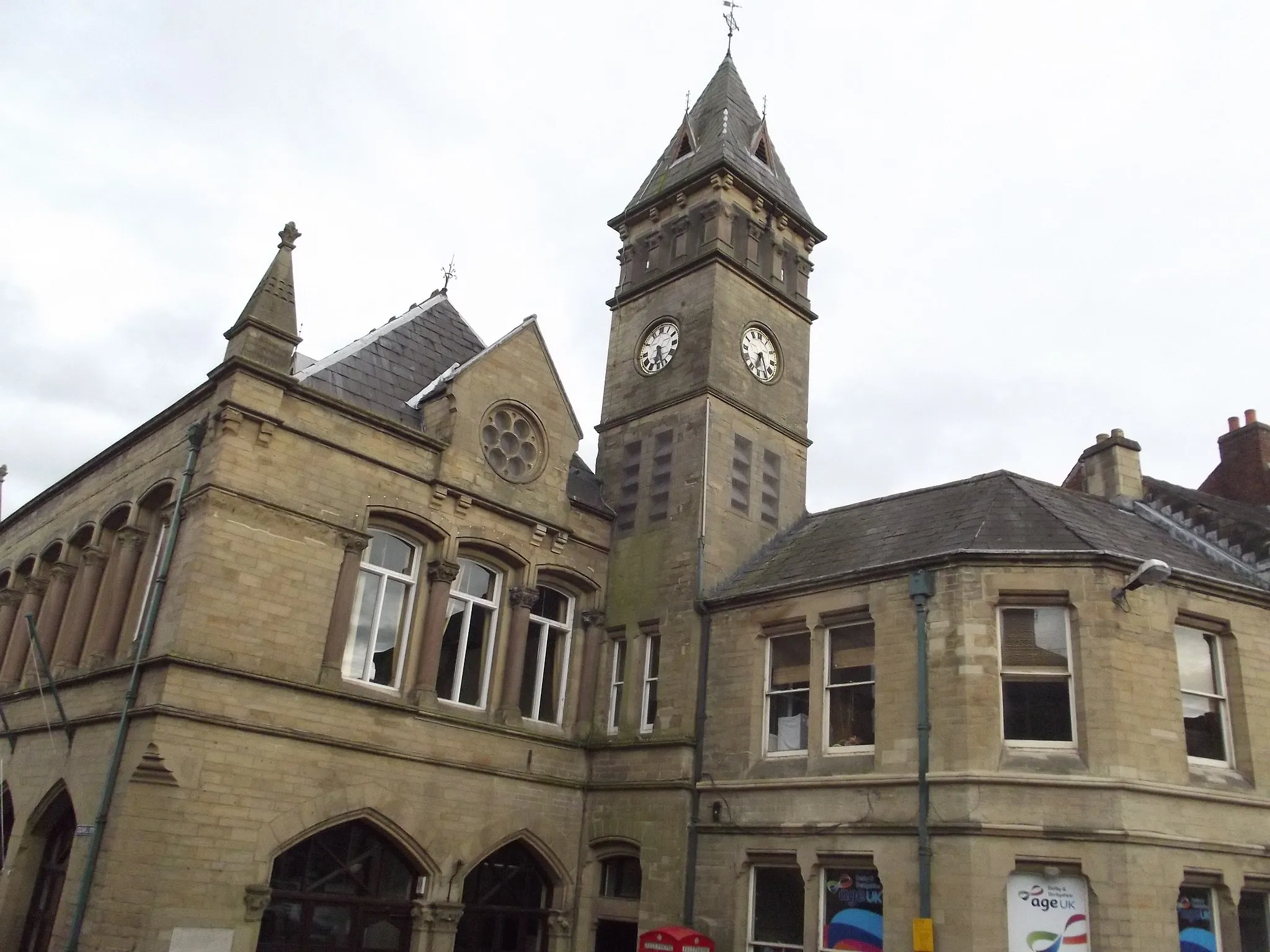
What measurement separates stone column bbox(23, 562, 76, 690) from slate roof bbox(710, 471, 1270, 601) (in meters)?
12.0

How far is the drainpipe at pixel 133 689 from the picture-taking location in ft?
44.5

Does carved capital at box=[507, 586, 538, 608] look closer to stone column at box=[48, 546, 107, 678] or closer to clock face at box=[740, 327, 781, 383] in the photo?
clock face at box=[740, 327, 781, 383]

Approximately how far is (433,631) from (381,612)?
2.97 ft

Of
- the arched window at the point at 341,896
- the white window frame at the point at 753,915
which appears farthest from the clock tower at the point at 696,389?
the arched window at the point at 341,896

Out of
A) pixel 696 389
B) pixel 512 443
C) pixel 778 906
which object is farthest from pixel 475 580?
pixel 778 906

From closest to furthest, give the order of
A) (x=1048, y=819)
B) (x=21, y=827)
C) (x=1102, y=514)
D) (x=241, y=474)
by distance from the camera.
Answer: (x=1048, y=819), (x=241, y=474), (x=21, y=827), (x=1102, y=514)

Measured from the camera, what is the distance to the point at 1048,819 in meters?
14.3

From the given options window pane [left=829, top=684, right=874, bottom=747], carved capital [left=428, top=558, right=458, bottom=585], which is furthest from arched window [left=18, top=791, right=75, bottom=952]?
window pane [left=829, top=684, right=874, bottom=747]

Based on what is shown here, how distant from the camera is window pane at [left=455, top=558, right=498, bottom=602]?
18.7 metres

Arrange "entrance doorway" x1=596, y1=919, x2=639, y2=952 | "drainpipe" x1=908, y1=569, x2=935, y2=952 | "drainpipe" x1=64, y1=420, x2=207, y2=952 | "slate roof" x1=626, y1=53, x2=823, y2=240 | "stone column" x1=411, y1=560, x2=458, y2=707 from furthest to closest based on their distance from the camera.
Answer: "slate roof" x1=626, y1=53, x2=823, y2=240 < "entrance doorway" x1=596, y1=919, x2=639, y2=952 < "stone column" x1=411, y1=560, x2=458, y2=707 < "drainpipe" x1=908, y1=569, x2=935, y2=952 < "drainpipe" x1=64, y1=420, x2=207, y2=952

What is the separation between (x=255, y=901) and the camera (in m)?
14.5

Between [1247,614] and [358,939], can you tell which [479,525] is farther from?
[1247,614]

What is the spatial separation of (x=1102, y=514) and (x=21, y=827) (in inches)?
723

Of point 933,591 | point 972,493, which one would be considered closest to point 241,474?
point 933,591
